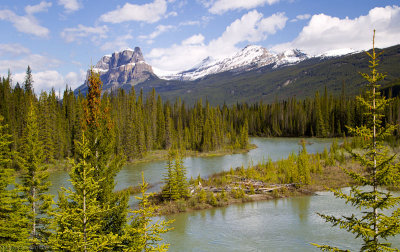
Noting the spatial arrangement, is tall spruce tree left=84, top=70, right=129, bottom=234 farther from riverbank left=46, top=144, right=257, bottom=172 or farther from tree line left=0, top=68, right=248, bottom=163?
riverbank left=46, top=144, right=257, bottom=172

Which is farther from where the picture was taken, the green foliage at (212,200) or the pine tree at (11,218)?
the green foliage at (212,200)

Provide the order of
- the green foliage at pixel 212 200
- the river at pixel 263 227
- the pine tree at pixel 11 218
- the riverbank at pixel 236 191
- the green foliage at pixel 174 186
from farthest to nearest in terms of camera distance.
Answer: the green foliage at pixel 174 186
the green foliage at pixel 212 200
the riverbank at pixel 236 191
the river at pixel 263 227
the pine tree at pixel 11 218

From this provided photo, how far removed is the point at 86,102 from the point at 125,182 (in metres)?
33.0

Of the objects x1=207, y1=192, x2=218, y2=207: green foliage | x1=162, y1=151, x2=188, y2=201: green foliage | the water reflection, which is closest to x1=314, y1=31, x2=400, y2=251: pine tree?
the water reflection

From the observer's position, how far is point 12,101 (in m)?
74.9

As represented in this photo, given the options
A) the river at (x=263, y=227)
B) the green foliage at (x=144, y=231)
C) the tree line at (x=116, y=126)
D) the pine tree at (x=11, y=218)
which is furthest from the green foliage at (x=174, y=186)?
the tree line at (x=116, y=126)

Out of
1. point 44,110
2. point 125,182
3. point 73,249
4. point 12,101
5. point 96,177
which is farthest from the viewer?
point 12,101

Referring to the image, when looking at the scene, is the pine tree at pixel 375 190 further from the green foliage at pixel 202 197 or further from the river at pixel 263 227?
the green foliage at pixel 202 197

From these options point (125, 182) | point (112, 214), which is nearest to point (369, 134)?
point (112, 214)

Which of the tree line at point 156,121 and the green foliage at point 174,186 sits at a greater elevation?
the tree line at point 156,121

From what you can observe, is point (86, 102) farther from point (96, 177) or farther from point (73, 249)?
point (73, 249)

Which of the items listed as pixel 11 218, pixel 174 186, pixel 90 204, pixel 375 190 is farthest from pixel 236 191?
pixel 375 190

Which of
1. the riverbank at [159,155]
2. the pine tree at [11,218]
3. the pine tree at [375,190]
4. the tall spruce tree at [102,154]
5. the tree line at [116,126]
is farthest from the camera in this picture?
the tree line at [116,126]

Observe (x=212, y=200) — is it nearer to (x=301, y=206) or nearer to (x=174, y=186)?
(x=174, y=186)
